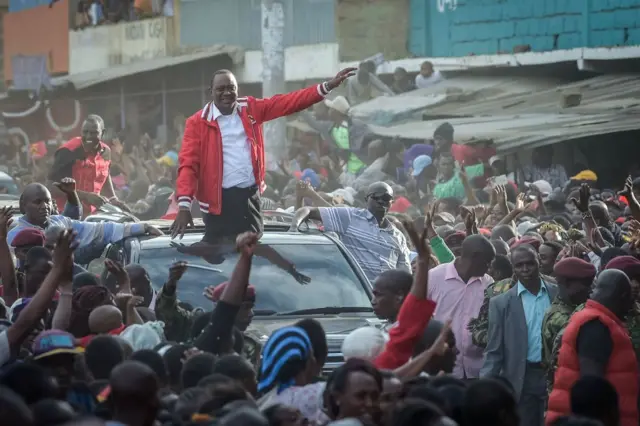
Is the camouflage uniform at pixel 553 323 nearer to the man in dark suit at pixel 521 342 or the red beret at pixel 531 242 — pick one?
the man in dark suit at pixel 521 342

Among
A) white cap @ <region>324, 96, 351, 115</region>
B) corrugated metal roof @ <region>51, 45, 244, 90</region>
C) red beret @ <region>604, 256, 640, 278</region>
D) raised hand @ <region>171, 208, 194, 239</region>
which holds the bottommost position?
red beret @ <region>604, 256, 640, 278</region>

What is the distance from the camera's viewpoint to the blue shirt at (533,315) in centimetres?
927

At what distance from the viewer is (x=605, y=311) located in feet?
24.6

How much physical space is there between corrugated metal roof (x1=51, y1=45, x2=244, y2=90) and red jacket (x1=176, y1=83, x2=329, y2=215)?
17.8 m

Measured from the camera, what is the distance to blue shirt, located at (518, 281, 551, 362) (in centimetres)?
927

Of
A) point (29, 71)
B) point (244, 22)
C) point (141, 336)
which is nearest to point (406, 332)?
point (141, 336)

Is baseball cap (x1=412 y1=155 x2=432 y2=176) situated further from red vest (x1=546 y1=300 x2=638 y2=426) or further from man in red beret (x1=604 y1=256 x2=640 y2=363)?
red vest (x1=546 y1=300 x2=638 y2=426)

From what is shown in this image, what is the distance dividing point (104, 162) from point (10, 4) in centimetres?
2522

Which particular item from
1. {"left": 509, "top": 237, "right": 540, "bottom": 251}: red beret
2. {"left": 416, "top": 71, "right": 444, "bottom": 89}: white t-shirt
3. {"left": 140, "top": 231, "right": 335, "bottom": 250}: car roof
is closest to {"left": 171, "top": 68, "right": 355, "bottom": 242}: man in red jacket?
{"left": 140, "top": 231, "right": 335, "bottom": 250}: car roof

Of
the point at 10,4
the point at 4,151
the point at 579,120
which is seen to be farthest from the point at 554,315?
the point at 10,4

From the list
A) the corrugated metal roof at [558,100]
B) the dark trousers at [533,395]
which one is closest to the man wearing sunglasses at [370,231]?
the dark trousers at [533,395]

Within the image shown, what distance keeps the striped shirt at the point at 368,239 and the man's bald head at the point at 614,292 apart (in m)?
3.51

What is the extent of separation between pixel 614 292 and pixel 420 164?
10.7m

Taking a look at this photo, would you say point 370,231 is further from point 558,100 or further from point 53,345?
point 558,100
